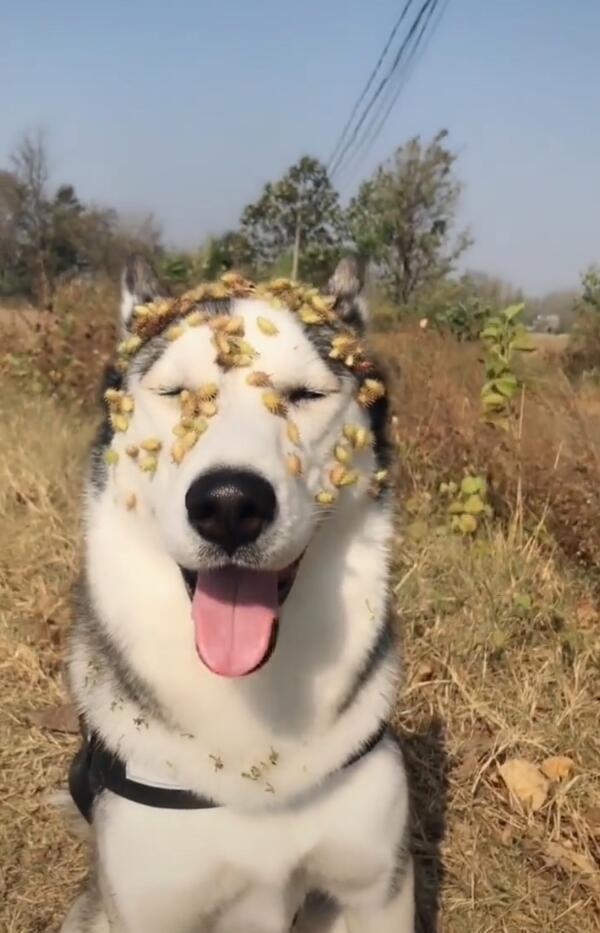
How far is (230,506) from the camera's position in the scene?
173 cm

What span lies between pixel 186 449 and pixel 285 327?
0.41 meters

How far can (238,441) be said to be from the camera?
1.81m

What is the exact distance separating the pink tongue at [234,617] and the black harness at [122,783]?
1.28ft

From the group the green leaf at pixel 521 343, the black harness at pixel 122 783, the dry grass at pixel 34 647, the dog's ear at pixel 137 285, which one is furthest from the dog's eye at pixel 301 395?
the green leaf at pixel 521 343

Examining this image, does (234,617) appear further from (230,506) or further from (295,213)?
(295,213)

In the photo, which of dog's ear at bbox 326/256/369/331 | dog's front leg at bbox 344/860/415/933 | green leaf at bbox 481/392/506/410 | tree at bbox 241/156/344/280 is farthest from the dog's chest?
tree at bbox 241/156/344/280

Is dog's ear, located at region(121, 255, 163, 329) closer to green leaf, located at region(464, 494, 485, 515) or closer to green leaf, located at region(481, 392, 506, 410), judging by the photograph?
green leaf, located at region(464, 494, 485, 515)

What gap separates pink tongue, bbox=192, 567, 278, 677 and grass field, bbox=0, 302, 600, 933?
52cm

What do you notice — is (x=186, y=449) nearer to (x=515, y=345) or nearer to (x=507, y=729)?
(x=507, y=729)

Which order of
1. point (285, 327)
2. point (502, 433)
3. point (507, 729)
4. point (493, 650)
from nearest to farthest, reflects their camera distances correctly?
point (285, 327) < point (507, 729) < point (493, 650) < point (502, 433)

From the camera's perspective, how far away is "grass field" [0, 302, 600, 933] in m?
2.97

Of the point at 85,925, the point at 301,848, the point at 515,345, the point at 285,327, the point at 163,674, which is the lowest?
the point at 85,925

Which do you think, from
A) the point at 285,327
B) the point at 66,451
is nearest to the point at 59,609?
the point at 66,451

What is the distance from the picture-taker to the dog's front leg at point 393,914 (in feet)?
7.41
